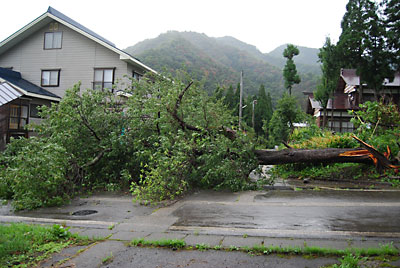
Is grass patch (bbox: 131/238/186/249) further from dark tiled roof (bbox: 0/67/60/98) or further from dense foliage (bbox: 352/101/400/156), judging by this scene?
dark tiled roof (bbox: 0/67/60/98)

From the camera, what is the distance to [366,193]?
7.45 metres

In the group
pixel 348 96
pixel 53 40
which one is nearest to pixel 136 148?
pixel 53 40

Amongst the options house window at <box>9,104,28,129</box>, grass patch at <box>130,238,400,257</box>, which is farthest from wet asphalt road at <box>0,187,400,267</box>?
house window at <box>9,104,28,129</box>

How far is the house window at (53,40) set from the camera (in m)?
21.5

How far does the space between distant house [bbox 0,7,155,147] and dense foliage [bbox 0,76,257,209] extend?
424 inches

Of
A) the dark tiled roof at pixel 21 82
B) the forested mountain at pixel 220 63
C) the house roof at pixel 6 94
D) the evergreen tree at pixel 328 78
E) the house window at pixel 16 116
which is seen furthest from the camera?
the forested mountain at pixel 220 63

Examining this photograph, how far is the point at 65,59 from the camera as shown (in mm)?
21375

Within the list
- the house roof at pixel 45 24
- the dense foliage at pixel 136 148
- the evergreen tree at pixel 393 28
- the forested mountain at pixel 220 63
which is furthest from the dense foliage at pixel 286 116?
the forested mountain at pixel 220 63

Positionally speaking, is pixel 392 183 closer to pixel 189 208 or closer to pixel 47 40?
pixel 189 208

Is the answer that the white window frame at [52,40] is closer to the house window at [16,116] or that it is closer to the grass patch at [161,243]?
the house window at [16,116]

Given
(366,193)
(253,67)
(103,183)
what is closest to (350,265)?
(366,193)

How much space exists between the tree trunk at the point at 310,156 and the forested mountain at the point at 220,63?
33.9 metres

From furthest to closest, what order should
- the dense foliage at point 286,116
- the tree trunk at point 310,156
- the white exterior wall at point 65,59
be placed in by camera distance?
the dense foliage at point 286,116
the white exterior wall at point 65,59
the tree trunk at point 310,156

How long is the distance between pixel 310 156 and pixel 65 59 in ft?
59.3
